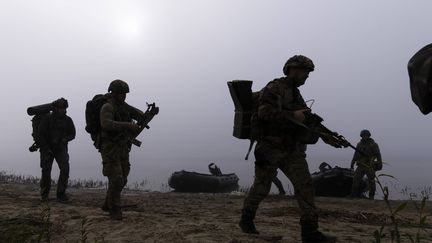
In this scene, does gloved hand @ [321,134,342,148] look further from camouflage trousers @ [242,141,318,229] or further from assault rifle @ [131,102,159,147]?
assault rifle @ [131,102,159,147]

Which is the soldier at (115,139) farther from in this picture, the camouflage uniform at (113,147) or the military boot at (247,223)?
the military boot at (247,223)

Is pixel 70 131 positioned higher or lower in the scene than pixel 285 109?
higher

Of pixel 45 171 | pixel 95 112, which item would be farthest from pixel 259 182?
pixel 45 171

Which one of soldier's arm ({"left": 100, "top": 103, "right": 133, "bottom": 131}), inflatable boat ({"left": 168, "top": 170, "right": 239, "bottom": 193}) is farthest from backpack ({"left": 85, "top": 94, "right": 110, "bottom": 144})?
inflatable boat ({"left": 168, "top": 170, "right": 239, "bottom": 193})

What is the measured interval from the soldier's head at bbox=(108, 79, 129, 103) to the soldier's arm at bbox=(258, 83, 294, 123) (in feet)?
8.73

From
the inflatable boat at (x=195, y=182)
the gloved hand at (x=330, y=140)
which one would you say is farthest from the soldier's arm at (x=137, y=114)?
the inflatable boat at (x=195, y=182)

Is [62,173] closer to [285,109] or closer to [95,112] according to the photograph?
[95,112]

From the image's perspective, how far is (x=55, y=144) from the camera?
9.67m

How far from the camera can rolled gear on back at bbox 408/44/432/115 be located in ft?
6.06

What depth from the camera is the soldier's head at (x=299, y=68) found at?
5.26 m

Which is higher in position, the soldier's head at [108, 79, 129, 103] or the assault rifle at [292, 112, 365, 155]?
the soldier's head at [108, 79, 129, 103]

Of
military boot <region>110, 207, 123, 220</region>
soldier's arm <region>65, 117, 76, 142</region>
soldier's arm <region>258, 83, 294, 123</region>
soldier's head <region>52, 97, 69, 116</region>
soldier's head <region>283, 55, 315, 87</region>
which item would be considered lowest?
military boot <region>110, 207, 123, 220</region>

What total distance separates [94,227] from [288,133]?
2.91 metres

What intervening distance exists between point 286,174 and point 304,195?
363mm
